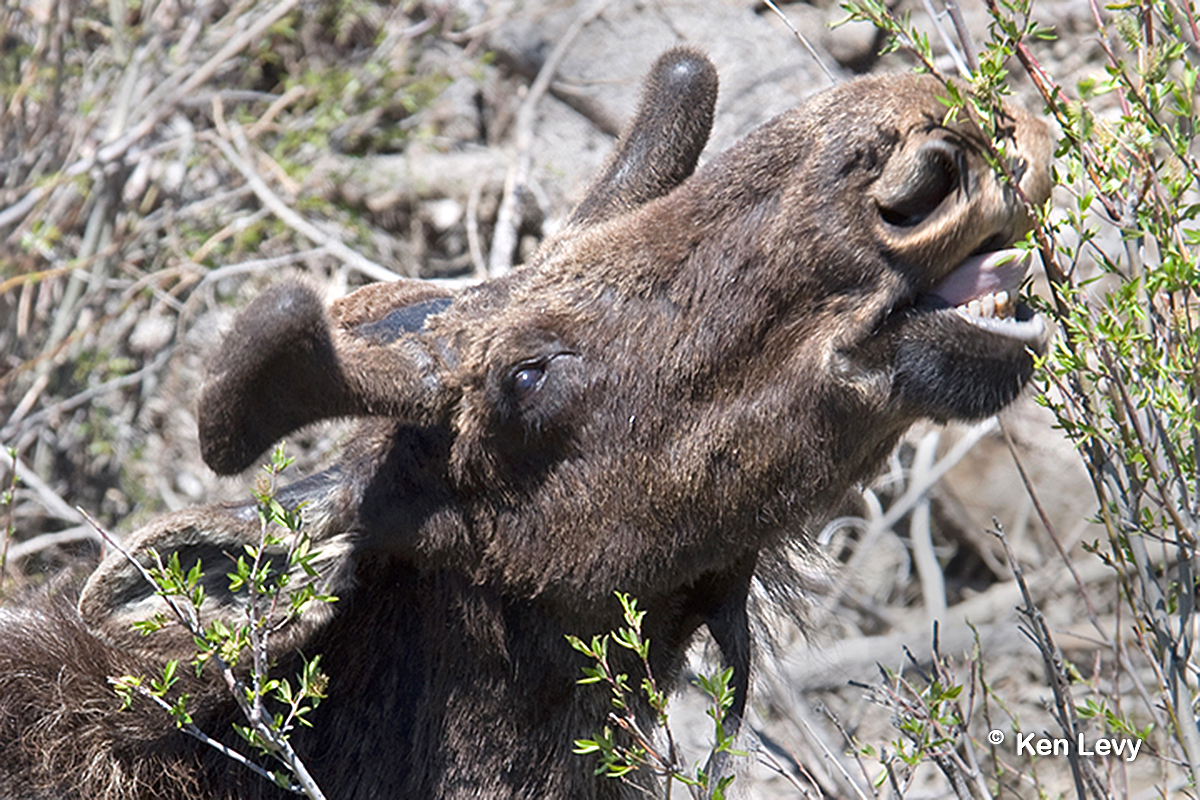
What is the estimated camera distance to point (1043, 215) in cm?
238

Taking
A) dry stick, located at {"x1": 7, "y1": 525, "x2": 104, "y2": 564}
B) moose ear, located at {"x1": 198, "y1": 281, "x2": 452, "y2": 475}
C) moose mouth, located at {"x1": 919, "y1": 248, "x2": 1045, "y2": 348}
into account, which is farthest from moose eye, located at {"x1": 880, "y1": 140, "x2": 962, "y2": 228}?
dry stick, located at {"x1": 7, "y1": 525, "x2": 104, "y2": 564}

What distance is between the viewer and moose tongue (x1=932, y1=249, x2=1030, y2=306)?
2492mm

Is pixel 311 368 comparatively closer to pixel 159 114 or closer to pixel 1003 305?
pixel 1003 305

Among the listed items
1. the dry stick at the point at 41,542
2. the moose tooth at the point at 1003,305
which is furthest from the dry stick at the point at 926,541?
the dry stick at the point at 41,542

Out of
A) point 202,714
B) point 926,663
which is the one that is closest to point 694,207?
point 202,714

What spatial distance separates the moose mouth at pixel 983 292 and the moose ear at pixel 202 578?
1.44m

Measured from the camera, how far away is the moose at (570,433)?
2465 millimetres

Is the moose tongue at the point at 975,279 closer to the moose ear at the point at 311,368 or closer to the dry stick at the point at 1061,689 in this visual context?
the dry stick at the point at 1061,689

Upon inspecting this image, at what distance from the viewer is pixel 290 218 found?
5949 mm

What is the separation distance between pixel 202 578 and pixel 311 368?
0.61 metres

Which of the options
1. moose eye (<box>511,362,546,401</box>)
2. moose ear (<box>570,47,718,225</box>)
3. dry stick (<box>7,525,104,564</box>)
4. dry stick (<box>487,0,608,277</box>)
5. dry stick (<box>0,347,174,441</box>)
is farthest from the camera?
dry stick (<box>487,0,608,277</box>)

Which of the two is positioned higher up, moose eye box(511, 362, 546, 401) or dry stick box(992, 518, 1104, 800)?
moose eye box(511, 362, 546, 401)

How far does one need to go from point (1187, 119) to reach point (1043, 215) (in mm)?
322

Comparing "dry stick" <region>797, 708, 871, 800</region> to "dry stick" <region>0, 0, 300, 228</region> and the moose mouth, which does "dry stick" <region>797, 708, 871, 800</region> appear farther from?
"dry stick" <region>0, 0, 300, 228</region>
